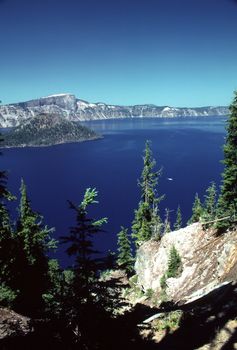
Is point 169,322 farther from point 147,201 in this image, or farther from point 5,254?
point 147,201

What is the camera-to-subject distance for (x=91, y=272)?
9.76 metres

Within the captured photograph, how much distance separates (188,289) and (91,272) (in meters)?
21.7

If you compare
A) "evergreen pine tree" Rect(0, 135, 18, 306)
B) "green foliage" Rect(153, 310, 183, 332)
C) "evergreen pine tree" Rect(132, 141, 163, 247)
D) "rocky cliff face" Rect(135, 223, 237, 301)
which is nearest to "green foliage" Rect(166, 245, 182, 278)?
"rocky cliff face" Rect(135, 223, 237, 301)

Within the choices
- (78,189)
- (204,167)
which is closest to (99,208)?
(78,189)

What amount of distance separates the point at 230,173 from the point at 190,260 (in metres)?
9.91

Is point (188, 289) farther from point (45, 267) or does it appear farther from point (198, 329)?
point (198, 329)

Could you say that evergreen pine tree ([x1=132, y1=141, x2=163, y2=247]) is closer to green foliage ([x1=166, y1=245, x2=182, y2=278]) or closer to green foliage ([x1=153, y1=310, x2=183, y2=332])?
green foliage ([x1=166, y1=245, x2=182, y2=278])

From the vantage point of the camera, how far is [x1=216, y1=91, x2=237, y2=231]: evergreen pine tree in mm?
32375

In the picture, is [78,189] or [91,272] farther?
[78,189]

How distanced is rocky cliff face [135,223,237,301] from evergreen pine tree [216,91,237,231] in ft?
6.21

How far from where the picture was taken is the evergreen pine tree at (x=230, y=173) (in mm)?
32375

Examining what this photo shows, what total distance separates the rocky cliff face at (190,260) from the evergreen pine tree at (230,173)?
1892 millimetres

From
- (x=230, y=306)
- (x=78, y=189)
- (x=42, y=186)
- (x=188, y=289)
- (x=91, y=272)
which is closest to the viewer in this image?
(x=91, y=272)

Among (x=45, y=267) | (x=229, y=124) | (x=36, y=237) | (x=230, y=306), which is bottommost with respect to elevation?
(x=45, y=267)
